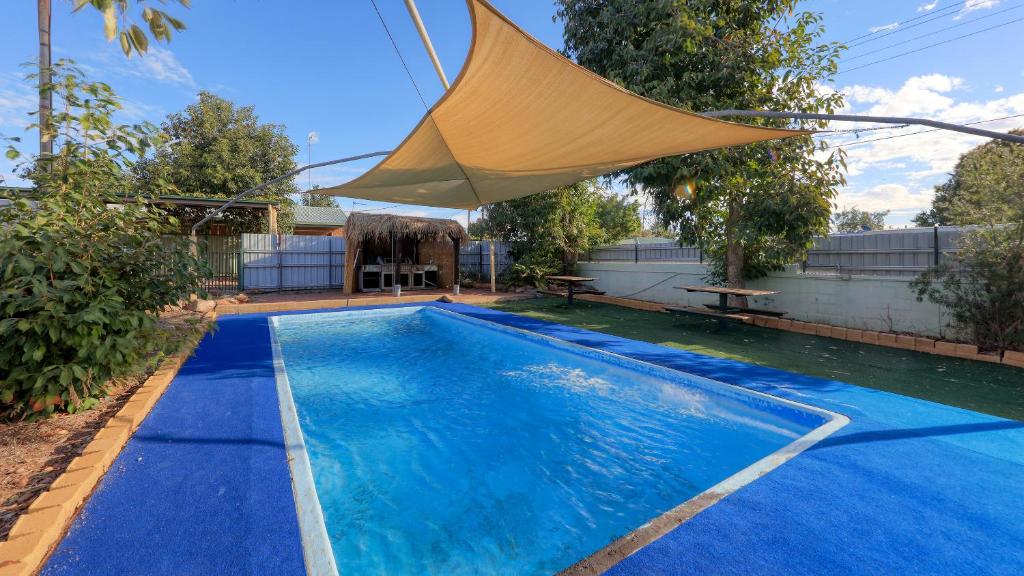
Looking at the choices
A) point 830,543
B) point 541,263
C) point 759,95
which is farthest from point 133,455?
point 541,263

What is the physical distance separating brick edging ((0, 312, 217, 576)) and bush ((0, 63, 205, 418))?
1.20ft

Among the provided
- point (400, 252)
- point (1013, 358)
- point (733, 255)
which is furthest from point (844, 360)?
point (400, 252)

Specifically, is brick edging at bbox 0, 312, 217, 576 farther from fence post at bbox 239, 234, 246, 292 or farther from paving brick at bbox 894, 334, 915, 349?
fence post at bbox 239, 234, 246, 292

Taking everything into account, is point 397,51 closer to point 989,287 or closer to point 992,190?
point 992,190

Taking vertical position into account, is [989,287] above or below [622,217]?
below

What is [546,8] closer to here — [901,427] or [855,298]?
[855,298]

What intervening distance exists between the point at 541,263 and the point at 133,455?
1067 centimetres

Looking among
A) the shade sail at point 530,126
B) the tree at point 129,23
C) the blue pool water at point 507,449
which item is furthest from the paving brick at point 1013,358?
the tree at point 129,23

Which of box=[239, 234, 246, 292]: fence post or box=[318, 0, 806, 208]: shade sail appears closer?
box=[318, 0, 806, 208]: shade sail

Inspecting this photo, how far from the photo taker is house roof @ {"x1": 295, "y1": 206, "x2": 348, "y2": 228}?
22677 millimetres

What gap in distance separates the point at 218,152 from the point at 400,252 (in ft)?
26.5

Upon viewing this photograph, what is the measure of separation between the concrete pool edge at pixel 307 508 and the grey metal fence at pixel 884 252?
6903mm

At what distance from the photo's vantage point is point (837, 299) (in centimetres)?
651

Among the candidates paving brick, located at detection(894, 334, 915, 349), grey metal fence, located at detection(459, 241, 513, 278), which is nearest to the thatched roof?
grey metal fence, located at detection(459, 241, 513, 278)
